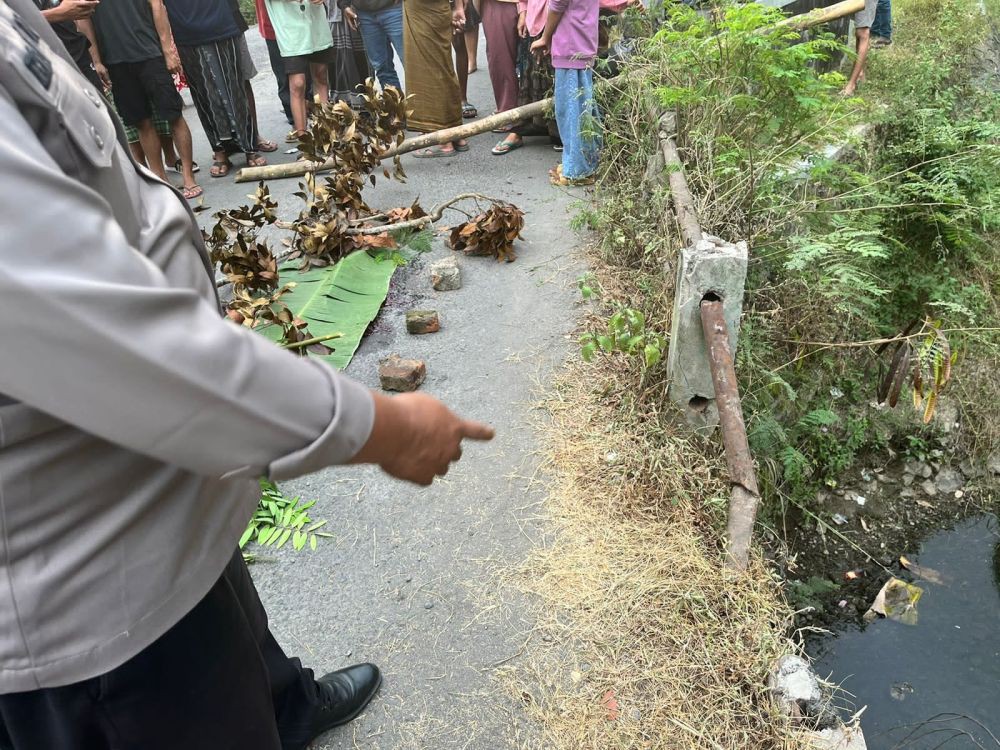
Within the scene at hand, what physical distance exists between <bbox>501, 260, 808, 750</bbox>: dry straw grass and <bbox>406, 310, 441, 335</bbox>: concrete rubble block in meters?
1.30

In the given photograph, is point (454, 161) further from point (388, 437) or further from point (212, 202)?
point (388, 437)

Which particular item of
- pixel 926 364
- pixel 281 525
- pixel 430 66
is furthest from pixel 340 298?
pixel 926 364

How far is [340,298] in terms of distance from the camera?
452cm

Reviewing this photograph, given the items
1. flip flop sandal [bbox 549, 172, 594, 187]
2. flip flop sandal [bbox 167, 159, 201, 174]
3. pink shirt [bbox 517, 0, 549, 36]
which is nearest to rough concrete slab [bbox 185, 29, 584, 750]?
flip flop sandal [bbox 549, 172, 594, 187]

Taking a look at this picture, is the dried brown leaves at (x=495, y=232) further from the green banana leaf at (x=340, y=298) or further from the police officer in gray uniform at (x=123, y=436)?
the police officer in gray uniform at (x=123, y=436)

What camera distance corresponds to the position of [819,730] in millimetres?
2285

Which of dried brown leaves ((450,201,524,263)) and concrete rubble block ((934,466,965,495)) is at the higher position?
dried brown leaves ((450,201,524,263))

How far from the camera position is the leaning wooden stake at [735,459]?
2.59 m

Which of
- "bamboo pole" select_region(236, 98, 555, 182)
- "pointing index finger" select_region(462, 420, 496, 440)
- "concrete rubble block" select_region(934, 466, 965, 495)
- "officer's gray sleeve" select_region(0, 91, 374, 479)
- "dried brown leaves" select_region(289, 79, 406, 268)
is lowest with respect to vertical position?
"concrete rubble block" select_region(934, 466, 965, 495)

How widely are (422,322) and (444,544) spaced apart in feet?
5.59

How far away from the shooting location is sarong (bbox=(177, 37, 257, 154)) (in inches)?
242

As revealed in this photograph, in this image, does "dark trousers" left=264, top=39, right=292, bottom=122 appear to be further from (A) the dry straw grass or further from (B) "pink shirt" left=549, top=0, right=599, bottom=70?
(A) the dry straw grass

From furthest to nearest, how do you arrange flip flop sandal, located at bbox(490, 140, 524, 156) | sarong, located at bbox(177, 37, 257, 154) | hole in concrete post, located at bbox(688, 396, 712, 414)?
flip flop sandal, located at bbox(490, 140, 524, 156), sarong, located at bbox(177, 37, 257, 154), hole in concrete post, located at bbox(688, 396, 712, 414)

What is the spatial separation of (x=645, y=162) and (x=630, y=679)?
3.68 metres
